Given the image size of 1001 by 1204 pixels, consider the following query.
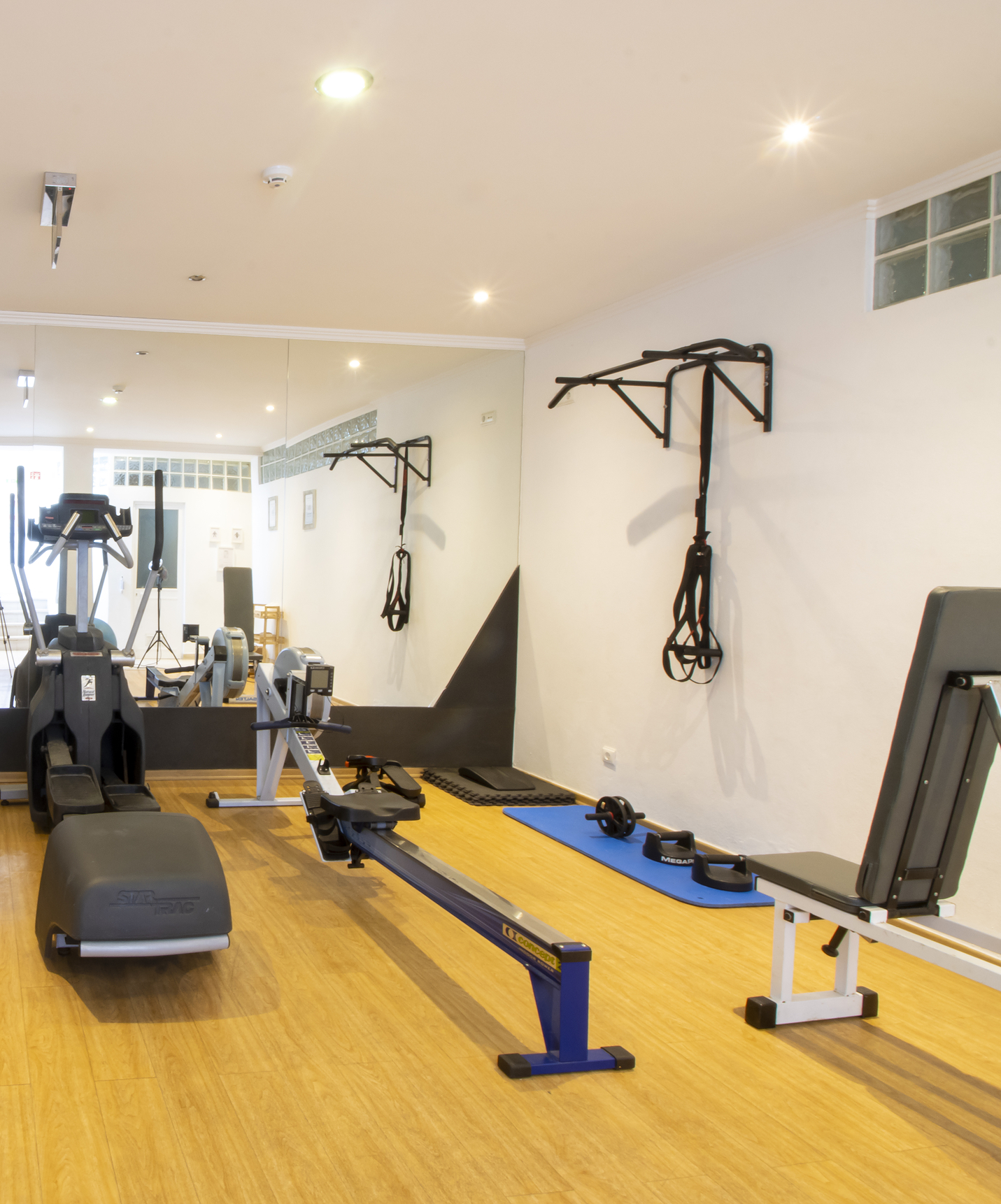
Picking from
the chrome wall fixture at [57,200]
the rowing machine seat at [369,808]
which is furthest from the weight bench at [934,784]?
the chrome wall fixture at [57,200]

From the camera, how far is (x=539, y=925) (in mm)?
2543

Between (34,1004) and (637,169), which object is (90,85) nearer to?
(637,169)

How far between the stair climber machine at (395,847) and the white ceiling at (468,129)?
1.82 m

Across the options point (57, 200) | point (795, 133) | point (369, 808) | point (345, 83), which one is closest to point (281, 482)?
point (57, 200)

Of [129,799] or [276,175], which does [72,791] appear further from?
[276,175]

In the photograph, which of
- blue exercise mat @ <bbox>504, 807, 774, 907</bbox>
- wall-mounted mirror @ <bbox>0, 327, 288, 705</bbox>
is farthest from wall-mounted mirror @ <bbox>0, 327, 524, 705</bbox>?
blue exercise mat @ <bbox>504, 807, 774, 907</bbox>

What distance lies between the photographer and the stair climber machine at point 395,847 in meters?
2.40

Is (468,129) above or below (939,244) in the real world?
above

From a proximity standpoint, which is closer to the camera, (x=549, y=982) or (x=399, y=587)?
(x=549, y=982)

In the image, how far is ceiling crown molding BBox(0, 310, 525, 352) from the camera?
17.7ft

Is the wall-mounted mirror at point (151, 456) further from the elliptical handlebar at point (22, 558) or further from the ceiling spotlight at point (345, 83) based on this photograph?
the ceiling spotlight at point (345, 83)

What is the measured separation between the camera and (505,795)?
5.40m

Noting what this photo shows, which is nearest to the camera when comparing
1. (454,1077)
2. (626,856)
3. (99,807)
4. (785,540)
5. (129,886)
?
(454,1077)

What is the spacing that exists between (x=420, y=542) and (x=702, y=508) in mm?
1961
